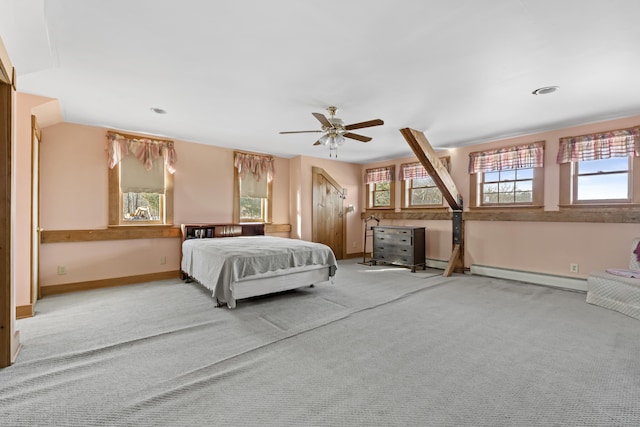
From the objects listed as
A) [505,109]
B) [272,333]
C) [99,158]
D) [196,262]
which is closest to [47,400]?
[272,333]

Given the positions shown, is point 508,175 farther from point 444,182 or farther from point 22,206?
point 22,206

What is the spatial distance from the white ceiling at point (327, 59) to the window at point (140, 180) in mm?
555

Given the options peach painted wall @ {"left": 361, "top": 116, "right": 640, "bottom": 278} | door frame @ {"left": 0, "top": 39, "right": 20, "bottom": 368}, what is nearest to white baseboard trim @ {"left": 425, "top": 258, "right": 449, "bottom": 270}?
peach painted wall @ {"left": 361, "top": 116, "right": 640, "bottom": 278}

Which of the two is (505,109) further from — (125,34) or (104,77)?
(104,77)

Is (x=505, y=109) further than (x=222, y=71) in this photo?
Yes

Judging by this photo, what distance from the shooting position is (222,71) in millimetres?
2666

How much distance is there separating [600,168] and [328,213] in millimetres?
4741

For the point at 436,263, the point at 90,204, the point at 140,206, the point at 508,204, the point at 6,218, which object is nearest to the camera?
the point at 6,218

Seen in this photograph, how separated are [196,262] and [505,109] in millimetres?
4630

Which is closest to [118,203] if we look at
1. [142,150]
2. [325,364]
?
[142,150]

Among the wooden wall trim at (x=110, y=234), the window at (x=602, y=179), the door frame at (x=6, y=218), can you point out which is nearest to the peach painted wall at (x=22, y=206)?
the wooden wall trim at (x=110, y=234)

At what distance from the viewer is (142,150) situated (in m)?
4.67

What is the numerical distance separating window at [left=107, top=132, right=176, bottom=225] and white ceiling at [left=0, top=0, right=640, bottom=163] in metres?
0.55

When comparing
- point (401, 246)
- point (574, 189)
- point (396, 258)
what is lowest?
point (396, 258)
